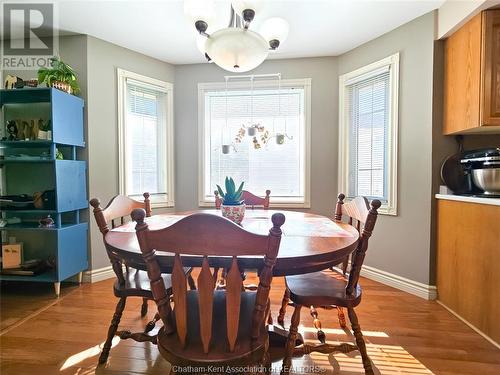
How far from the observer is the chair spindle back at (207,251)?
91 cm

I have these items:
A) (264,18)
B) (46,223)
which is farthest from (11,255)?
(264,18)

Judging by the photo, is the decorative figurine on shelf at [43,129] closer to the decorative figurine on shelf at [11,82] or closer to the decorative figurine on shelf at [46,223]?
the decorative figurine on shelf at [11,82]

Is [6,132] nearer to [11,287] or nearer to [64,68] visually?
[64,68]

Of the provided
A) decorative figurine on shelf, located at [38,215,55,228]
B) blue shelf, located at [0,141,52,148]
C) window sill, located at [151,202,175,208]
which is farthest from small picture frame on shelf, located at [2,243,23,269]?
window sill, located at [151,202,175,208]

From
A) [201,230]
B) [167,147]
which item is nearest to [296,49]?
[167,147]

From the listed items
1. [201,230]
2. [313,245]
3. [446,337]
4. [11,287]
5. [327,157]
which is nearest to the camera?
[201,230]

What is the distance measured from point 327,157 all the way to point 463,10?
1.70m

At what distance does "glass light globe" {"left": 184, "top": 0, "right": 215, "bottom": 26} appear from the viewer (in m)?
1.51

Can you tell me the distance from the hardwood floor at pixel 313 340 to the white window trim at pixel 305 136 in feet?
4.16

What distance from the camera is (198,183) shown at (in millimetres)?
3598

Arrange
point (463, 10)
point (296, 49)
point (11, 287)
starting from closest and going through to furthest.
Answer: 1. point (463, 10)
2. point (11, 287)
3. point (296, 49)

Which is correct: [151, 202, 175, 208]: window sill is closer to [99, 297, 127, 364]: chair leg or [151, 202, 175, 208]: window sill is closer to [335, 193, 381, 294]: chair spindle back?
[99, 297, 127, 364]: chair leg

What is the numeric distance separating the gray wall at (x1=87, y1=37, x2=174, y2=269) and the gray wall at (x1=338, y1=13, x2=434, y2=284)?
276cm

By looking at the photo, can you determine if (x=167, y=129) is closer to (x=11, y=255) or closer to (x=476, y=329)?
(x=11, y=255)
